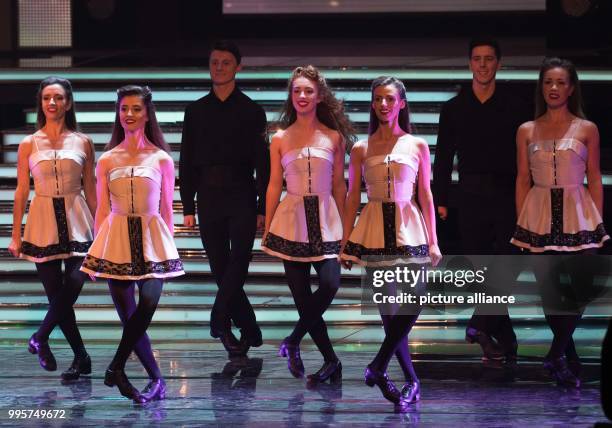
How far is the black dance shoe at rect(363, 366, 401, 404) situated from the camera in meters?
5.42

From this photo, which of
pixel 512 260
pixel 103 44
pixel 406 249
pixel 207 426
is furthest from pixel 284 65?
pixel 207 426

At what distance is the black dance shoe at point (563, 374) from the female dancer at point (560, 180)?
31mm

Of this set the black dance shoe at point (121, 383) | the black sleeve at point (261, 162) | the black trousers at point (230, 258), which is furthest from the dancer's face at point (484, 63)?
the black dance shoe at point (121, 383)

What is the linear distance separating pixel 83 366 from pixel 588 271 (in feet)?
8.39

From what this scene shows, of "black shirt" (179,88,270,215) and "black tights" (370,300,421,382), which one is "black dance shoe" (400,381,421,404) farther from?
"black shirt" (179,88,270,215)

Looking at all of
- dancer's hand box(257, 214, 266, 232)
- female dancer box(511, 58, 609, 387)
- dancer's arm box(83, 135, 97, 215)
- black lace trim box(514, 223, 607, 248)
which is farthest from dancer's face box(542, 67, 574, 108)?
dancer's arm box(83, 135, 97, 215)

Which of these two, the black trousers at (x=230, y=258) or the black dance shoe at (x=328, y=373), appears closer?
the black dance shoe at (x=328, y=373)

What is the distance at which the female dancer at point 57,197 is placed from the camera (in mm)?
6230

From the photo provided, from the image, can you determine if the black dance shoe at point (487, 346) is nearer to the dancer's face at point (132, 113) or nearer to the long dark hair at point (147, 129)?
the long dark hair at point (147, 129)

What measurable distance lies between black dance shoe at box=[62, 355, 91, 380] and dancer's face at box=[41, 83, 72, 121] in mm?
1215

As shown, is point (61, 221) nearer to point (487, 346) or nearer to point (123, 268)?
point (123, 268)

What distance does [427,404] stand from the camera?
18.1ft

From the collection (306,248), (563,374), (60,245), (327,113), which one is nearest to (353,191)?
(306,248)

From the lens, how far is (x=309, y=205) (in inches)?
239
